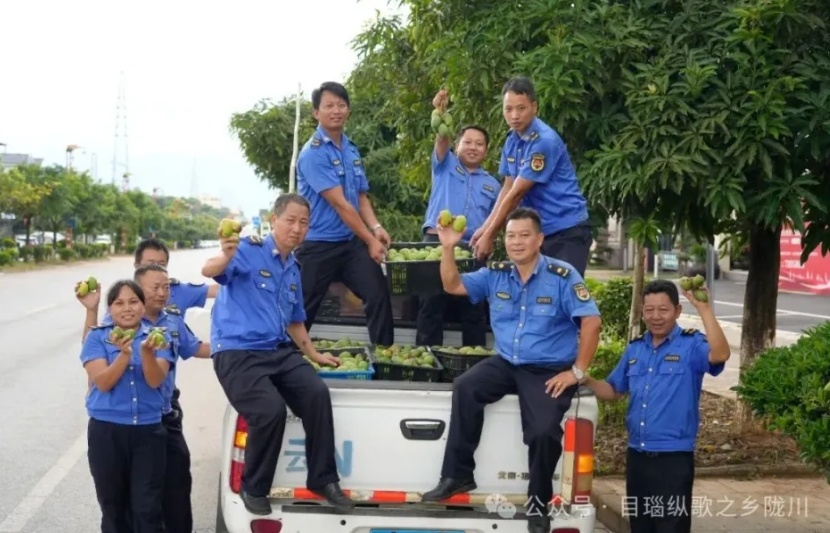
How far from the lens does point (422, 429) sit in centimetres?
481

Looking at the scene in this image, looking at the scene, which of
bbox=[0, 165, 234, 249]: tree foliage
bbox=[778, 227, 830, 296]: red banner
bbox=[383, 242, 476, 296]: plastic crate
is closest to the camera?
bbox=[383, 242, 476, 296]: plastic crate

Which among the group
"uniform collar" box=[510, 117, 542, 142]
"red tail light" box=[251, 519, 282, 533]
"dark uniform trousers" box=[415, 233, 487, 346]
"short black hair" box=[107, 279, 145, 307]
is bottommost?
"red tail light" box=[251, 519, 282, 533]

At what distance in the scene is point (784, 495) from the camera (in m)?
7.39

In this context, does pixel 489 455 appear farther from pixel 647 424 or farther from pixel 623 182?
pixel 623 182

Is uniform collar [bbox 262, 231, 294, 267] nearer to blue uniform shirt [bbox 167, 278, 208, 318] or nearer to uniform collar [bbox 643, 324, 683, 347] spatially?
Answer: blue uniform shirt [bbox 167, 278, 208, 318]

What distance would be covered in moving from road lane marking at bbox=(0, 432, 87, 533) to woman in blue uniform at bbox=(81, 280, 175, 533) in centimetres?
216

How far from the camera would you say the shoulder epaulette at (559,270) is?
499 centimetres

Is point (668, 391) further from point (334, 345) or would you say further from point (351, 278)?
point (351, 278)

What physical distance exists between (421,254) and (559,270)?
1.43 meters

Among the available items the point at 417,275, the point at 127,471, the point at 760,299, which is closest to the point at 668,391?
the point at 417,275

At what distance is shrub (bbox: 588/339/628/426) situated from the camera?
29.9ft

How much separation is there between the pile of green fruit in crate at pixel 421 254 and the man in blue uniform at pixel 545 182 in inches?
10.2

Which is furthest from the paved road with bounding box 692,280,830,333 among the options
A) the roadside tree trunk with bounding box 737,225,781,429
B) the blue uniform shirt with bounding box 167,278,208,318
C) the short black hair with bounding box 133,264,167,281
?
the short black hair with bounding box 133,264,167,281

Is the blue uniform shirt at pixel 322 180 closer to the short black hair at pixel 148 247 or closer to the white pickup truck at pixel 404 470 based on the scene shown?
the short black hair at pixel 148 247
